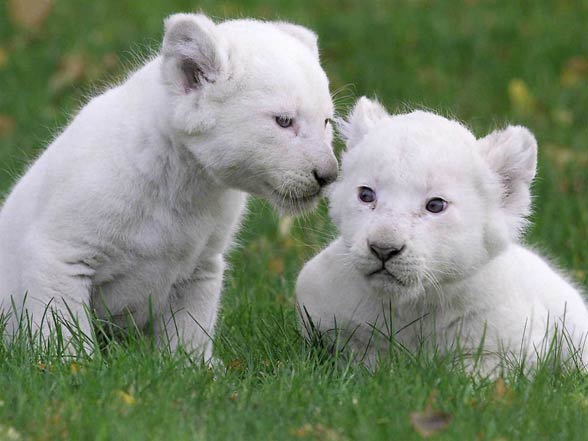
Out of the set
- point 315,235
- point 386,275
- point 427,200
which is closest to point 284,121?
point 427,200

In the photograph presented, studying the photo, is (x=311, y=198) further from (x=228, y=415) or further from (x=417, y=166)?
(x=228, y=415)

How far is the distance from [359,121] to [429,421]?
171 centimetres

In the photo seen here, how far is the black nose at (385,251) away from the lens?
505 centimetres

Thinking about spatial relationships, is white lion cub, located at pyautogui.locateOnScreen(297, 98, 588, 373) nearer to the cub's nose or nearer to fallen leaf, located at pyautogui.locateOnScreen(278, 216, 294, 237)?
the cub's nose

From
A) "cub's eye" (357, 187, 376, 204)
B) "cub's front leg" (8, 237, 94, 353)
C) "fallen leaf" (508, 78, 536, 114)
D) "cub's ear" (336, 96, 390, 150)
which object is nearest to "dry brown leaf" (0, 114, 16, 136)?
"fallen leaf" (508, 78, 536, 114)

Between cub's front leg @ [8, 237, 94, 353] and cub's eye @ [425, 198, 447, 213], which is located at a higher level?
cub's eye @ [425, 198, 447, 213]

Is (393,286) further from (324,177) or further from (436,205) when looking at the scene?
(324,177)

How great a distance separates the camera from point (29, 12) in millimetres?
13023

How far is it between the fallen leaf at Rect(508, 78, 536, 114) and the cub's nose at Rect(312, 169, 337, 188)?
625 centimetres

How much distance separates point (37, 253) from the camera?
18.7 feet

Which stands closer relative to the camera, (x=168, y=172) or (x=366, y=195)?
(x=366, y=195)

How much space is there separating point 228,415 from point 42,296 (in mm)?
1425

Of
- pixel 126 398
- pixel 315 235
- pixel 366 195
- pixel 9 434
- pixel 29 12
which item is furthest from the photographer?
pixel 29 12

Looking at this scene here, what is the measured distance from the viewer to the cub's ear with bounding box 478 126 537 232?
5516 millimetres
